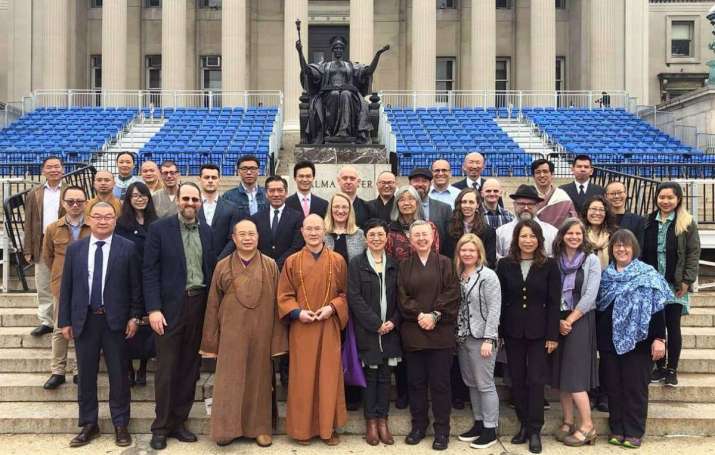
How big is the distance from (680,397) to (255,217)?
4937mm

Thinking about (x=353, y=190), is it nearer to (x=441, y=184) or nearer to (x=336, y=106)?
(x=441, y=184)

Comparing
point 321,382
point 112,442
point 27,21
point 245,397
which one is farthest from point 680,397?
point 27,21

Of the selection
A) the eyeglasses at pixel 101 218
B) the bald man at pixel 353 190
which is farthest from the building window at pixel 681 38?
the eyeglasses at pixel 101 218

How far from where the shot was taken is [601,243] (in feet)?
20.8

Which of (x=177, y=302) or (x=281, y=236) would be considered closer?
(x=177, y=302)

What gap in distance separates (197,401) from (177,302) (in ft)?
4.79

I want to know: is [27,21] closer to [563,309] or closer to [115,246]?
[115,246]

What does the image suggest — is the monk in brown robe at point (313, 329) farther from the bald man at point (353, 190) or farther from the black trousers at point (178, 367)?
the bald man at point (353, 190)

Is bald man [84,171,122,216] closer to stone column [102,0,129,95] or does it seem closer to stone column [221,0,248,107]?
stone column [221,0,248,107]

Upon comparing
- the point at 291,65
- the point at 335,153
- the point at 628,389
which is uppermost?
the point at 291,65

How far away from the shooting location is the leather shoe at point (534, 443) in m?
5.77

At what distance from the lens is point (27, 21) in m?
33.3

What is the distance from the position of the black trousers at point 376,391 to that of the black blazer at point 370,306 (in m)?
0.15

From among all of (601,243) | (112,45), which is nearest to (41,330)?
(601,243)
